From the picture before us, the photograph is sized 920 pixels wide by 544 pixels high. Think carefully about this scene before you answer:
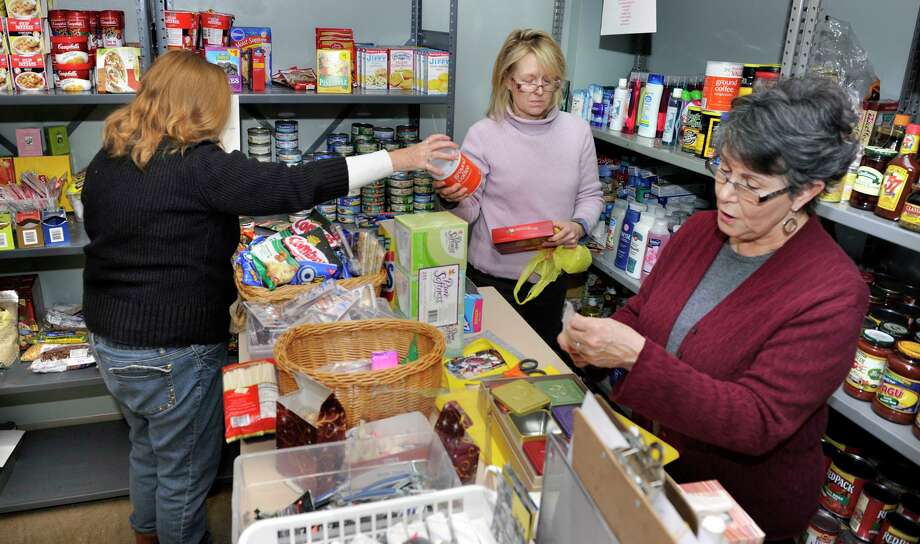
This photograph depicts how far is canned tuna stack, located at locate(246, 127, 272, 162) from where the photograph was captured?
117 inches

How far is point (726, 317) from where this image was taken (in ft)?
4.88

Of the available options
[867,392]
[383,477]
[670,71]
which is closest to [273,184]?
[383,477]

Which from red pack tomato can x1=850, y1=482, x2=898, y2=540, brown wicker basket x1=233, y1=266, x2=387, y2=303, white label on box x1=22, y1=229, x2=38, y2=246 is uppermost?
brown wicker basket x1=233, y1=266, x2=387, y2=303

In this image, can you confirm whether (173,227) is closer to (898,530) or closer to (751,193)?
(751,193)

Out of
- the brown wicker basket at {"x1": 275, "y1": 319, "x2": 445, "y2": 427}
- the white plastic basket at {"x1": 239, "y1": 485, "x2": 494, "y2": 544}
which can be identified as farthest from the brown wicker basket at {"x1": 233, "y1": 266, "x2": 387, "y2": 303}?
the white plastic basket at {"x1": 239, "y1": 485, "x2": 494, "y2": 544}

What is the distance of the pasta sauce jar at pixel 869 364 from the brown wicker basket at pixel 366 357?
3.78 feet

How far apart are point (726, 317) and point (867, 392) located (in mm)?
659

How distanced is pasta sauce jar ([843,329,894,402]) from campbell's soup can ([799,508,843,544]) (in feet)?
1.29

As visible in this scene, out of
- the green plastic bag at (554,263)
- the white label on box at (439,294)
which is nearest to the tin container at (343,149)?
the green plastic bag at (554,263)

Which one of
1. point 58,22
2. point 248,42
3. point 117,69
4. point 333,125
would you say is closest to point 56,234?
point 117,69

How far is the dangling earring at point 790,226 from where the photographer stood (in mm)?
1449

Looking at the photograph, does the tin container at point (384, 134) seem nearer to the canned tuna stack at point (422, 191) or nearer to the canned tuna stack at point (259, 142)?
the canned tuna stack at point (422, 191)

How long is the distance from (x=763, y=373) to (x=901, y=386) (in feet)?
2.06

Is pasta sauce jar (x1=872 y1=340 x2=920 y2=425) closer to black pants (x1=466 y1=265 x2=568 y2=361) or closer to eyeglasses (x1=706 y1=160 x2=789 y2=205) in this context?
eyeglasses (x1=706 y1=160 x2=789 y2=205)
